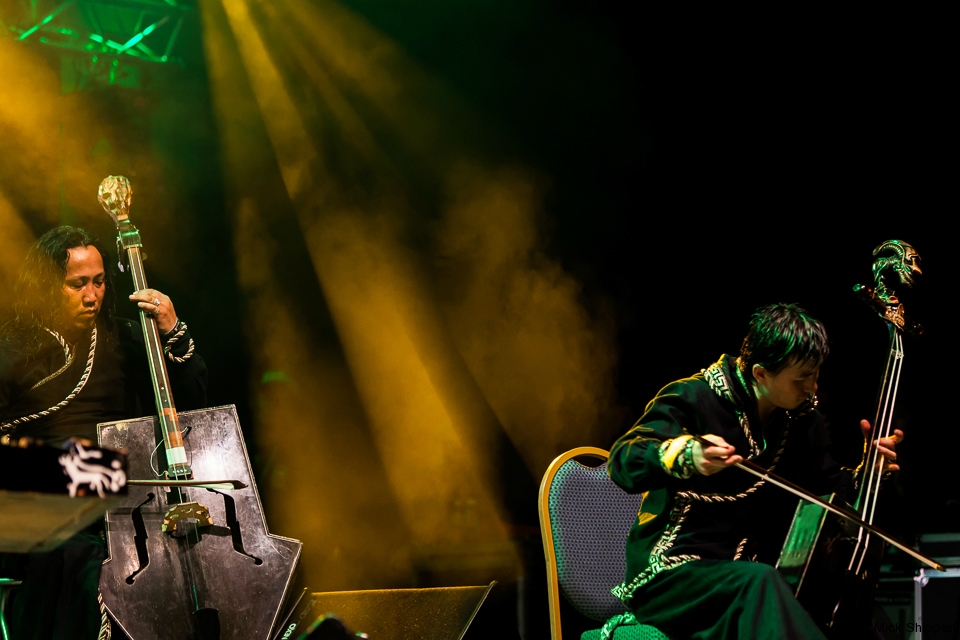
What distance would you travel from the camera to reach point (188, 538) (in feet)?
8.07

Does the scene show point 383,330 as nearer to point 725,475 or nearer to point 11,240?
point 11,240

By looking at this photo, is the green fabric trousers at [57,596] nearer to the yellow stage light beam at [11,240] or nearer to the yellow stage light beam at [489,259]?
the yellow stage light beam at [11,240]

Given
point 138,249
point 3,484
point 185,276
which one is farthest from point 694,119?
point 3,484

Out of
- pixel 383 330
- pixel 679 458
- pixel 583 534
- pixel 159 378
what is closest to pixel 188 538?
pixel 159 378

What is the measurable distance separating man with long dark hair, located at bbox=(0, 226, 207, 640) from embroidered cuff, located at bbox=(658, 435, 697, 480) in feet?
5.25

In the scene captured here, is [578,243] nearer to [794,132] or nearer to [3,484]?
[794,132]

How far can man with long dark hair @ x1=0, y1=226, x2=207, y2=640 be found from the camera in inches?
105

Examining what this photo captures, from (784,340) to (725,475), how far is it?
1.20 ft

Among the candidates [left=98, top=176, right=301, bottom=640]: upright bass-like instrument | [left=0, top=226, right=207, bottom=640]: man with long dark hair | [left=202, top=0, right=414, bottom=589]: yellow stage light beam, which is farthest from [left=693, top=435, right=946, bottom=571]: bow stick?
[left=202, top=0, right=414, bottom=589]: yellow stage light beam

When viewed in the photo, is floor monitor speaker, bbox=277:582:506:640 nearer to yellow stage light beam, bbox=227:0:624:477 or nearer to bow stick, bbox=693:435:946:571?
bow stick, bbox=693:435:946:571

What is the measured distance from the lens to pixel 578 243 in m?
4.77

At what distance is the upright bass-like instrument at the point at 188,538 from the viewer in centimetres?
237

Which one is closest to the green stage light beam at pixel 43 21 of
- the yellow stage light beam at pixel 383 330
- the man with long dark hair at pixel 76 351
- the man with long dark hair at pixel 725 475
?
the yellow stage light beam at pixel 383 330

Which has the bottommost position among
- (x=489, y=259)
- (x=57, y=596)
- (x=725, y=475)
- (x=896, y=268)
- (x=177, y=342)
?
(x=725, y=475)
